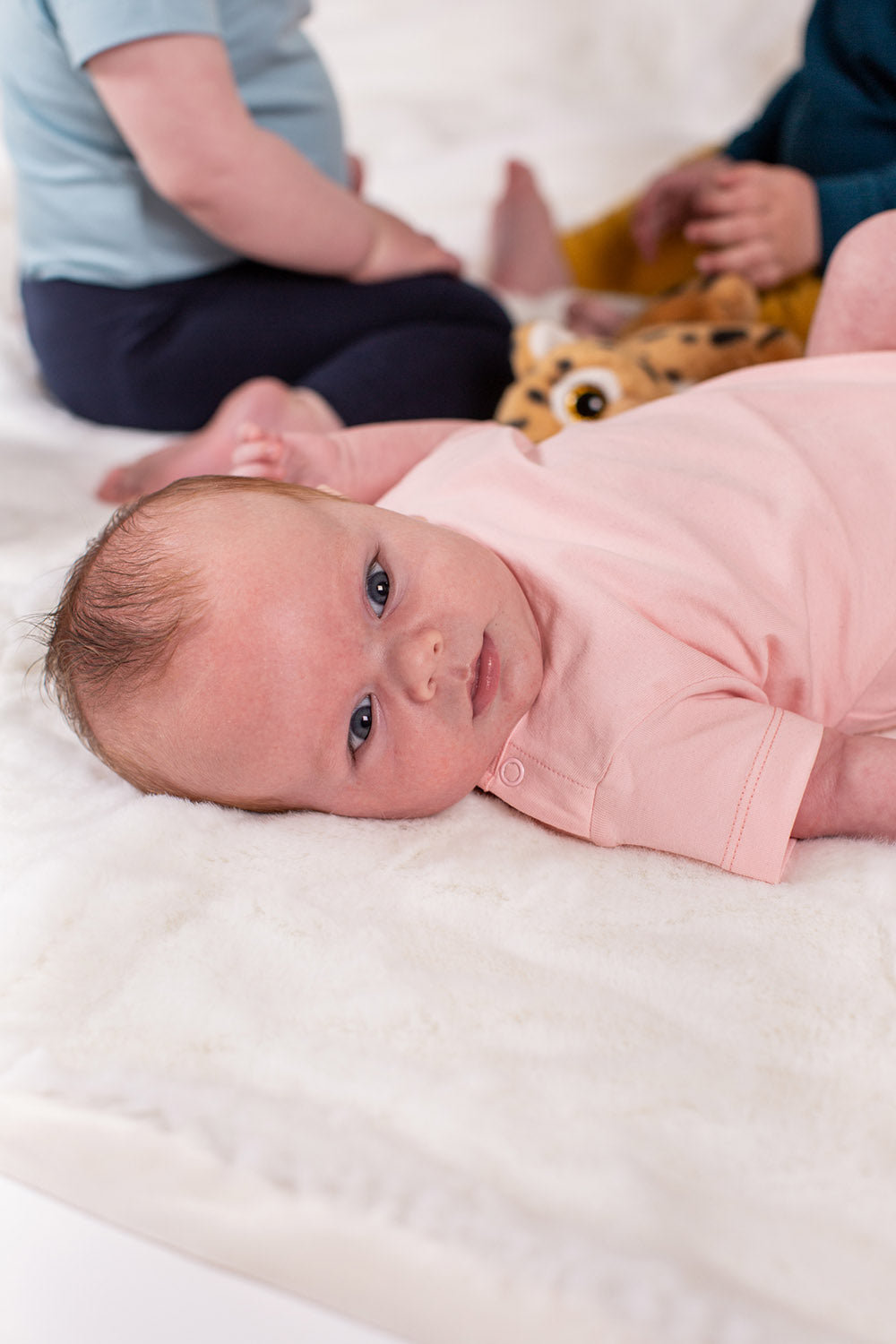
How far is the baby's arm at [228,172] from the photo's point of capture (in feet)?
3.85

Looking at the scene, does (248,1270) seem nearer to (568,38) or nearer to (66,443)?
(66,443)

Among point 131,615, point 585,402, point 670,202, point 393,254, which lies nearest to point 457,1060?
point 131,615

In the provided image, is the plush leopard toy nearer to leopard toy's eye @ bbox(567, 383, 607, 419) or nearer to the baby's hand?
leopard toy's eye @ bbox(567, 383, 607, 419)

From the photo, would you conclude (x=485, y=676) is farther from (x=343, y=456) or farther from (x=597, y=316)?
(x=597, y=316)

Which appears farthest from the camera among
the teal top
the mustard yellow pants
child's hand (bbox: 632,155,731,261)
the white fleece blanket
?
the mustard yellow pants

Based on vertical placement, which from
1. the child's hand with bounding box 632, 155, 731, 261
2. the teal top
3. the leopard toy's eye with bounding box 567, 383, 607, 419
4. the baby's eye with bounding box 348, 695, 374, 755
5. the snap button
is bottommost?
the snap button

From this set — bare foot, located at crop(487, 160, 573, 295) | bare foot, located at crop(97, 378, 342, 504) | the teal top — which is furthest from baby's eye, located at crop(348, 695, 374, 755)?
bare foot, located at crop(487, 160, 573, 295)

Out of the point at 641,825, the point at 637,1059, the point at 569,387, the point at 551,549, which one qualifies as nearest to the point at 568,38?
the point at 569,387

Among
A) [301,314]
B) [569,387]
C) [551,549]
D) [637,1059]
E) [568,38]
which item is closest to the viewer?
[637,1059]

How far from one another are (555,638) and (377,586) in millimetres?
151

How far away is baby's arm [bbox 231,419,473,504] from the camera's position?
108 centimetres

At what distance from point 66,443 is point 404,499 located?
1.97ft

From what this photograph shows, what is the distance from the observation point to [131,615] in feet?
2.57

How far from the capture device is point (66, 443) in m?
1.43
